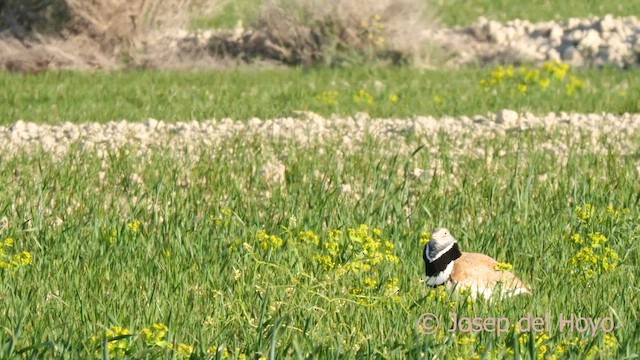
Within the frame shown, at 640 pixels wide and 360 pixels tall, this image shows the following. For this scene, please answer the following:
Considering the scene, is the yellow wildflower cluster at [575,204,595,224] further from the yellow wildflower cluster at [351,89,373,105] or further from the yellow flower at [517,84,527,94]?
the yellow flower at [517,84,527,94]

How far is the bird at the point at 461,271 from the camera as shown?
13.9ft

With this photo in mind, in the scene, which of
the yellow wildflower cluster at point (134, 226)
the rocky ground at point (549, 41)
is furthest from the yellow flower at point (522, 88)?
the yellow wildflower cluster at point (134, 226)

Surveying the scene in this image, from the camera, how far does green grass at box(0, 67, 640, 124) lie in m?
10.4

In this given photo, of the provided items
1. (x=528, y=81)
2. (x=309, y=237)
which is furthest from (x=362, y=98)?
(x=309, y=237)

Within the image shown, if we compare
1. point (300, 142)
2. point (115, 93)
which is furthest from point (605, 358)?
point (115, 93)

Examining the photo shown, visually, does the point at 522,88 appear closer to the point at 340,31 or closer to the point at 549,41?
the point at 340,31

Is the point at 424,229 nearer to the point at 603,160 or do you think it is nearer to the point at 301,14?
the point at 603,160

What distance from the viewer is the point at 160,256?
16.5 feet

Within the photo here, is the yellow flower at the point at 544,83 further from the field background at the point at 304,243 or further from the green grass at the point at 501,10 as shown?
the green grass at the point at 501,10

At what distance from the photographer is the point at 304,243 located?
16.5ft

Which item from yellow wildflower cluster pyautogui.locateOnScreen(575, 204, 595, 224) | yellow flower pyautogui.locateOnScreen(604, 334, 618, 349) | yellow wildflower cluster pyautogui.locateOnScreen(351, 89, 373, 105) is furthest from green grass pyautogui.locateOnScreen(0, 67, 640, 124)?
yellow flower pyautogui.locateOnScreen(604, 334, 618, 349)

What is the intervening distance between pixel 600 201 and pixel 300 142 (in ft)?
8.83

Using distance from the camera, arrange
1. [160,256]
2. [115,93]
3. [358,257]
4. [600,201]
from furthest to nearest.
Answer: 1. [115,93]
2. [600,201]
3. [160,256]
4. [358,257]

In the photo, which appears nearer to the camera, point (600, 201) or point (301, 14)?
point (600, 201)
